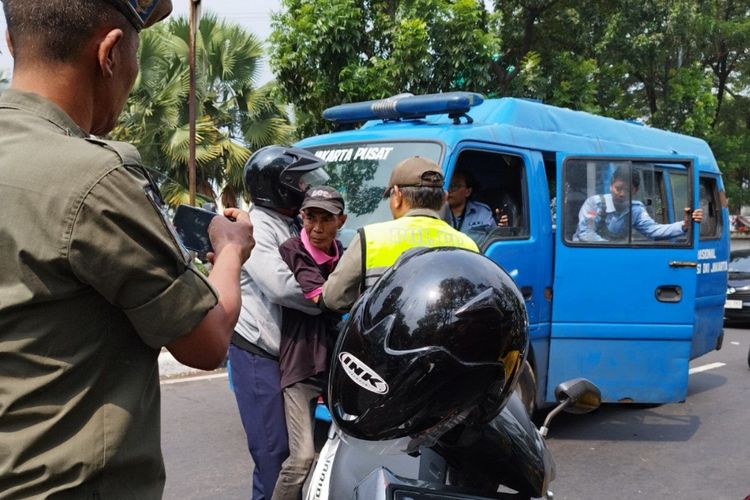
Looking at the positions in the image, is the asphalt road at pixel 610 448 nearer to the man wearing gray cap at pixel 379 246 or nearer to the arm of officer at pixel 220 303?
the man wearing gray cap at pixel 379 246

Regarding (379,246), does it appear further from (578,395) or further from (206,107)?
(206,107)

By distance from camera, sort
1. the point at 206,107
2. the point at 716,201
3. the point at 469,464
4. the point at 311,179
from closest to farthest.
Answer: the point at 469,464, the point at 311,179, the point at 716,201, the point at 206,107

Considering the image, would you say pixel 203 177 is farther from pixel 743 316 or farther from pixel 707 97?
pixel 707 97

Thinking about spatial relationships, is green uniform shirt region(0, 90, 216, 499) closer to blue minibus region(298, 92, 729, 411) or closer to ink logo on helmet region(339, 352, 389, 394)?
ink logo on helmet region(339, 352, 389, 394)

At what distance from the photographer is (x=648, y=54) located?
15500 mm

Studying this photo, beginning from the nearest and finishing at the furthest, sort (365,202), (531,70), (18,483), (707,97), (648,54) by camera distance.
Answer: (18,483), (365,202), (531,70), (648,54), (707,97)

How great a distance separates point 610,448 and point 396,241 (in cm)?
322

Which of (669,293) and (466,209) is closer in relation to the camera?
(669,293)

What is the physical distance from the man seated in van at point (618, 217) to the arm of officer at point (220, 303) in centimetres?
424

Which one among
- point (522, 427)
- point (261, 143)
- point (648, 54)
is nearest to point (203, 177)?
point (261, 143)

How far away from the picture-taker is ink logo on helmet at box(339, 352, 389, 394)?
61.0 inches

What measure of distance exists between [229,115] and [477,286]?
14056mm

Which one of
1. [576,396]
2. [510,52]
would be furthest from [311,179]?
[510,52]

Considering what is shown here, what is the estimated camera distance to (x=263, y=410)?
329 centimetres
